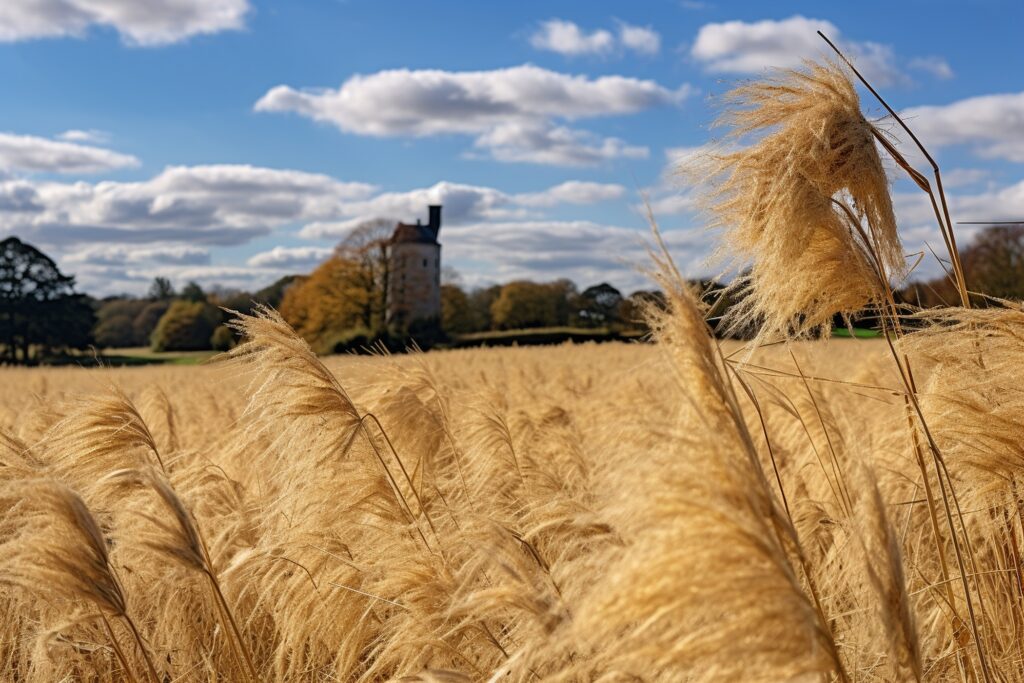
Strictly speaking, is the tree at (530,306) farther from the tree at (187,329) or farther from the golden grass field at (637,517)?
the golden grass field at (637,517)

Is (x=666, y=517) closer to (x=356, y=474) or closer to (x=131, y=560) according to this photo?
(x=356, y=474)

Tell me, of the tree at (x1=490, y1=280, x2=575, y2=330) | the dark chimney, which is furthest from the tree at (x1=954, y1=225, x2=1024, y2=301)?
the dark chimney

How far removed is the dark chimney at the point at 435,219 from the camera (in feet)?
244

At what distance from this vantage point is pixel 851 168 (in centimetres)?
236

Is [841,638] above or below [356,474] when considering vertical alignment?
below

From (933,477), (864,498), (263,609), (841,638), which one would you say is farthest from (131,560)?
(933,477)

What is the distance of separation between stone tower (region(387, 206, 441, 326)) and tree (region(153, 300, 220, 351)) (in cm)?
1572

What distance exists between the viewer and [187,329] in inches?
2494

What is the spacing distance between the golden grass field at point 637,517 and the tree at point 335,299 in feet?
163

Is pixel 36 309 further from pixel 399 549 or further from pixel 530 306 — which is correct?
pixel 399 549

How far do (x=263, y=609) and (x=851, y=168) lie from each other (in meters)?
2.99

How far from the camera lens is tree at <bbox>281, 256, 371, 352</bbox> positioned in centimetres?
5372

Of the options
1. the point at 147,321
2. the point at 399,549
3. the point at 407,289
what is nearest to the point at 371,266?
the point at 407,289

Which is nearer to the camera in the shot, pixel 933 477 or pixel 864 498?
pixel 864 498
